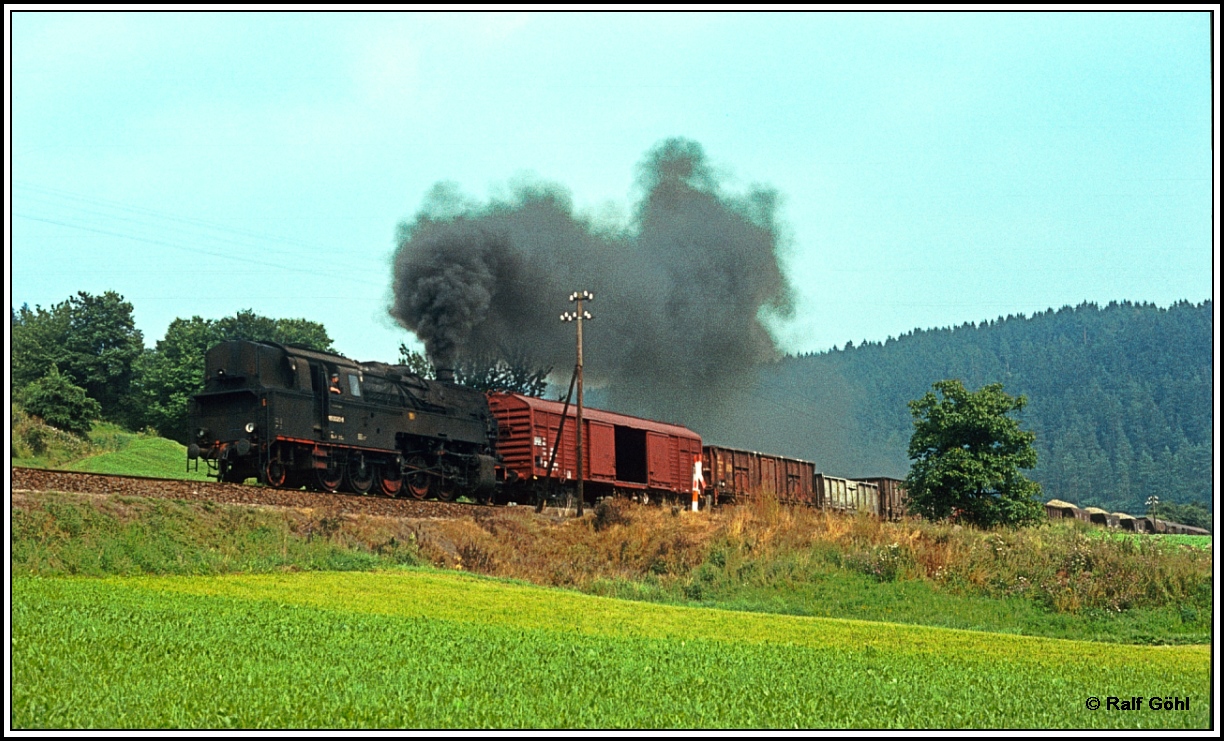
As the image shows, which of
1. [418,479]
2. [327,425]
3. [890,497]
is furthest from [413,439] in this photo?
[890,497]

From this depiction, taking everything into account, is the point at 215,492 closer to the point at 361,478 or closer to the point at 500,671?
the point at 361,478

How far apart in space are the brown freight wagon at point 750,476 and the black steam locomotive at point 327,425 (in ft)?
40.3

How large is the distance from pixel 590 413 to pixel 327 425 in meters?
13.3

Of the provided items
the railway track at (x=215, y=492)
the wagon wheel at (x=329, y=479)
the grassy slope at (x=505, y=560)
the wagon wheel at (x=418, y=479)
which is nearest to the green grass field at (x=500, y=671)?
the grassy slope at (x=505, y=560)

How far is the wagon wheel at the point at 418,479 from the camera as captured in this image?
3359 centimetres

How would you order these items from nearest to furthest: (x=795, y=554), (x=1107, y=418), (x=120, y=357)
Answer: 1. (x=795, y=554)
2. (x=120, y=357)
3. (x=1107, y=418)

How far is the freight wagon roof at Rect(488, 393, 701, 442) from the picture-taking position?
127ft

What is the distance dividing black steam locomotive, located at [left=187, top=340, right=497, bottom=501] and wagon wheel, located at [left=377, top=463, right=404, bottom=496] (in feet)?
0.09

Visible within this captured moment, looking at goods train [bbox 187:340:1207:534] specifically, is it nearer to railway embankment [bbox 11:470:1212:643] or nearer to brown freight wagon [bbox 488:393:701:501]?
brown freight wagon [bbox 488:393:701:501]

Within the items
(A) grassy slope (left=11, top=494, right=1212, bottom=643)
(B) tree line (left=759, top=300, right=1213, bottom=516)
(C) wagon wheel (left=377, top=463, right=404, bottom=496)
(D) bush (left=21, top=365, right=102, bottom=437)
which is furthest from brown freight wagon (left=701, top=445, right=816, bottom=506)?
(B) tree line (left=759, top=300, right=1213, bottom=516)

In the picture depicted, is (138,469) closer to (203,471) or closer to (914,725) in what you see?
(203,471)

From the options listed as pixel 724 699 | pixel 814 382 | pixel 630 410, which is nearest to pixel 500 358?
pixel 630 410

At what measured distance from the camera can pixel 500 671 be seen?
37.4ft

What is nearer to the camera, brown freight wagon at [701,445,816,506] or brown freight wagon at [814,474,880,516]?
brown freight wagon at [701,445,816,506]
